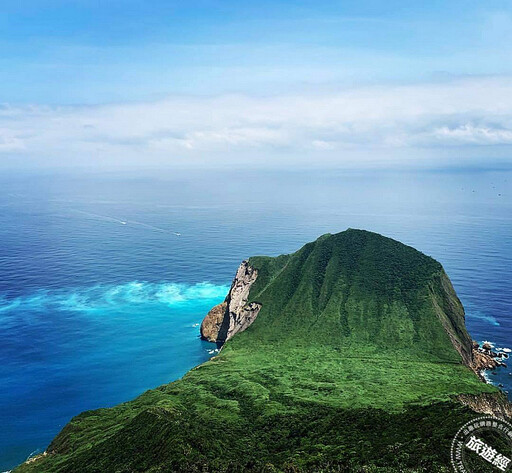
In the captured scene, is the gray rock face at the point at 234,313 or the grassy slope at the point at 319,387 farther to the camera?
the gray rock face at the point at 234,313

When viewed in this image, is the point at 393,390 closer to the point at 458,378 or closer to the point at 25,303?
the point at 458,378
